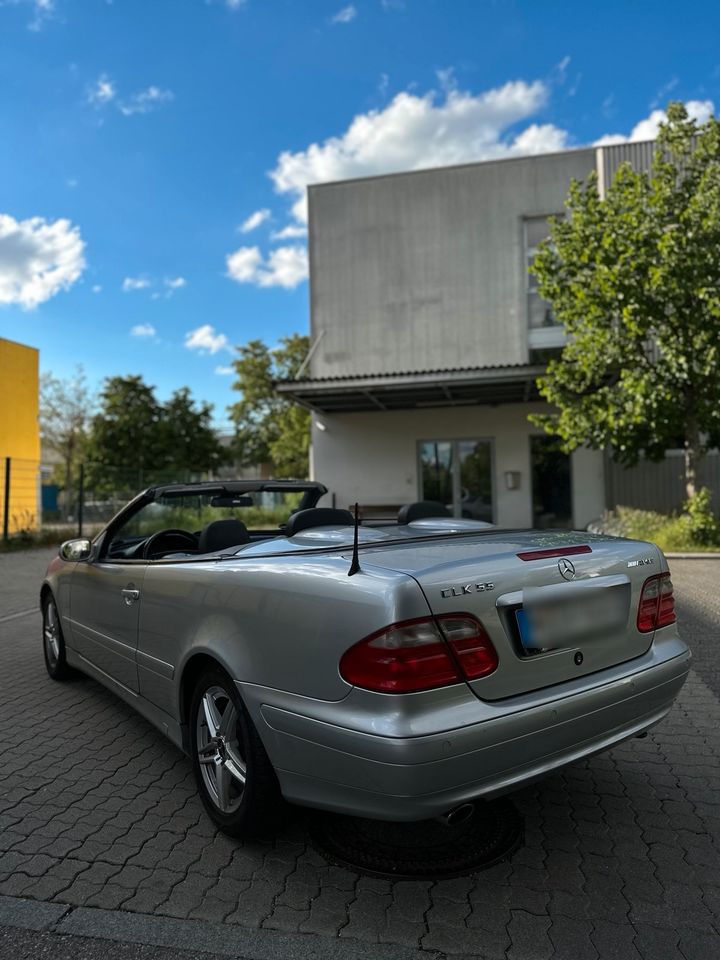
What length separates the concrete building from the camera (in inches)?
679

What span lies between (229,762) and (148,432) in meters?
36.2

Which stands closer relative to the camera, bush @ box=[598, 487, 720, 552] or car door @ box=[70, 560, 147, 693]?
car door @ box=[70, 560, 147, 693]

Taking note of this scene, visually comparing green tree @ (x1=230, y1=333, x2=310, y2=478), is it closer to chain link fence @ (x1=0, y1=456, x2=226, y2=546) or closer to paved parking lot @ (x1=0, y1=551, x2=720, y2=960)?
chain link fence @ (x1=0, y1=456, x2=226, y2=546)

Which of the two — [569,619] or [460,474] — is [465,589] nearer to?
[569,619]

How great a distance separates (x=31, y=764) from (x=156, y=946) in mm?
1818

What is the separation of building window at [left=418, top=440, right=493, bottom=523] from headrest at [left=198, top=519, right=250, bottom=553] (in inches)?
569

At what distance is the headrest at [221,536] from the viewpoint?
3264 millimetres

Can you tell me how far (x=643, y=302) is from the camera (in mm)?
11781

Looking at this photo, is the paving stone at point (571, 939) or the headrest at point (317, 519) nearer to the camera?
the paving stone at point (571, 939)

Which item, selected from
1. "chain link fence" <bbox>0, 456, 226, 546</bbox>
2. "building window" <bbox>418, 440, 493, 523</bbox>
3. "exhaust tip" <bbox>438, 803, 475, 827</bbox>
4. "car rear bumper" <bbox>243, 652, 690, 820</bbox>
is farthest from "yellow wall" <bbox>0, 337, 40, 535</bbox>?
"exhaust tip" <bbox>438, 803, 475, 827</bbox>

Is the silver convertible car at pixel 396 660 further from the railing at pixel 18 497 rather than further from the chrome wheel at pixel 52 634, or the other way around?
the railing at pixel 18 497

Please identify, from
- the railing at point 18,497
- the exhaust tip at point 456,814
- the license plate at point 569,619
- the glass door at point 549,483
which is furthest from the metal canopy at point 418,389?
the exhaust tip at point 456,814

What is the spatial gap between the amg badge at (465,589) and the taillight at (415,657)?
0.23ft

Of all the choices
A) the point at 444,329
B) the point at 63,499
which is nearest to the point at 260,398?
the point at 63,499
